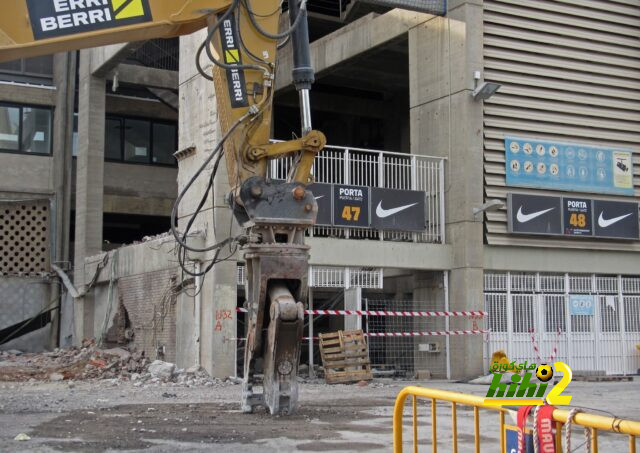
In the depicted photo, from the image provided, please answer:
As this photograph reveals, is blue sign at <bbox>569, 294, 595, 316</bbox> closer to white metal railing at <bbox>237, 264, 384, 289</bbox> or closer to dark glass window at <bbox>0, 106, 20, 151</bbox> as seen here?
white metal railing at <bbox>237, 264, 384, 289</bbox>

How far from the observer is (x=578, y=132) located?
21531 millimetres

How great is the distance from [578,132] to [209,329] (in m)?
10.2

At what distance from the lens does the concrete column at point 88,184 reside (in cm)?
2564

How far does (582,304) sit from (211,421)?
12.7 m

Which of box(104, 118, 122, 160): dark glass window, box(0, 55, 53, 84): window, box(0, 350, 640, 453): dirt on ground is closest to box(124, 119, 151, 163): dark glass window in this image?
box(104, 118, 122, 160): dark glass window

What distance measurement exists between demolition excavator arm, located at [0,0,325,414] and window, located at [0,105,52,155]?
1833cm

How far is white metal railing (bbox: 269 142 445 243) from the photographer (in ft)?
64.5

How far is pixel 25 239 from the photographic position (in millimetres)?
27984

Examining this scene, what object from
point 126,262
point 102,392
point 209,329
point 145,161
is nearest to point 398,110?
point 145,161

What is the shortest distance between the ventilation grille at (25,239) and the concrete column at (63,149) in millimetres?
405

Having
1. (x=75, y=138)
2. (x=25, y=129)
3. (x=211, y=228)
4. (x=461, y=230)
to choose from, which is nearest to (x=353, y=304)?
(x=461, y=230)

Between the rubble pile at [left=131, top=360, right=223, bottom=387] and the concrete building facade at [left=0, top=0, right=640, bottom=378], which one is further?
the concrete building facade at [left=0, top=0, right=640, bottom=378]

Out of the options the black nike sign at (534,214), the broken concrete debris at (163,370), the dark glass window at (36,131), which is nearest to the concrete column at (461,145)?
the black nike sign at (534,214)

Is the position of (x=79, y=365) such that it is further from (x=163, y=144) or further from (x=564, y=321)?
(x=163, y=144)
